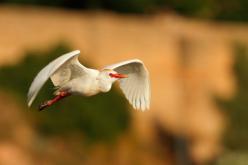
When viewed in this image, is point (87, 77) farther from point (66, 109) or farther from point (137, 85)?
point (66, 109)

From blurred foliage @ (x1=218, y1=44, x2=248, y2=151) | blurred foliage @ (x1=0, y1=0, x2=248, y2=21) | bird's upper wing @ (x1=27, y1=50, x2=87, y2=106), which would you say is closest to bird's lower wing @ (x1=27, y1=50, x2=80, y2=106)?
bird's upper wing @ (x1=27, y1=50, x2=87, y2=106)

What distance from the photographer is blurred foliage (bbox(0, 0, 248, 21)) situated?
27.7m

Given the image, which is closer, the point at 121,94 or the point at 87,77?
the point at 87,77

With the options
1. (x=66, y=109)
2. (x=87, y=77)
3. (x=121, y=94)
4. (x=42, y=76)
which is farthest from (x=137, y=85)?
(x=121, y=94)

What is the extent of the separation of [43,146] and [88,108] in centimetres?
203

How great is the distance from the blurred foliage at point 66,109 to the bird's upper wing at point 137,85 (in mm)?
10796

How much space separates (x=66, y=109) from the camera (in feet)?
72.7

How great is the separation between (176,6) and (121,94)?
22.5 ft

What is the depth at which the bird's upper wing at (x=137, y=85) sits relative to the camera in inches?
410

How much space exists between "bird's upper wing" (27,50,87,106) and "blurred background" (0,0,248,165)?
974 cm

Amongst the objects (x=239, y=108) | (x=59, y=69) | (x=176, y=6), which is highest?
(x=59, y=69)

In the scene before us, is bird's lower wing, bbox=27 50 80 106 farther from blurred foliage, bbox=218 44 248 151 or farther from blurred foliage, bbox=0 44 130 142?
blurred foliage, bbox=218 44 248 151

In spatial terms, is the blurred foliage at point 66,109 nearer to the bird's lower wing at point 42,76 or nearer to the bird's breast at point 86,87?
the bird's breast at point 86,87

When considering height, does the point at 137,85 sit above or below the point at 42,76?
below
